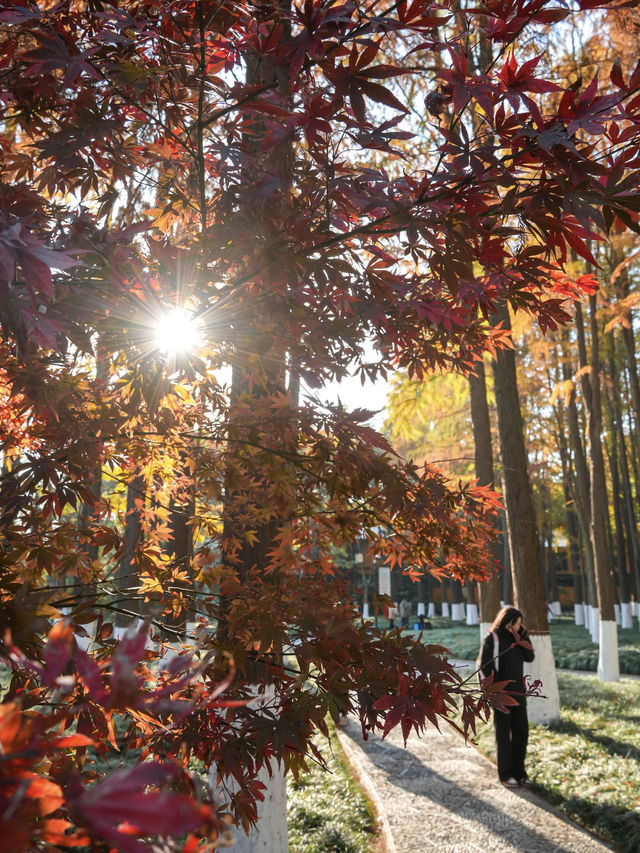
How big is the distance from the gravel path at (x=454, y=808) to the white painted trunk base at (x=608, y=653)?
17.7 ft

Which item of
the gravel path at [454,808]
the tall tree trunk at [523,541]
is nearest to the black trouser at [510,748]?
the gravel path at [454,808]

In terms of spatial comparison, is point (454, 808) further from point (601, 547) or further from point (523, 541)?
point (601, 547)

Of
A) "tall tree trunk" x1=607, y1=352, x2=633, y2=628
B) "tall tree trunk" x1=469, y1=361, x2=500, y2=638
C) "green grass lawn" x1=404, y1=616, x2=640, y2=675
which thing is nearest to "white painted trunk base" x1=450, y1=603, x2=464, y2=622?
"green grass lawn" x1=404, y1=616, x2=640, y2=675

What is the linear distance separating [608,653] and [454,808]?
7649 mm

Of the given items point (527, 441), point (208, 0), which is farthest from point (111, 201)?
point (527, 441)

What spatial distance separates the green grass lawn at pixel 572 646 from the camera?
15398mm

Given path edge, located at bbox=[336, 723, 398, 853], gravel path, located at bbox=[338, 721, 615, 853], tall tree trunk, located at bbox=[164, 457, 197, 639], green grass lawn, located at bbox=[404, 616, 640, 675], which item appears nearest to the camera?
tall tree trunk, located at bbox=[164, 457, 197, 639]

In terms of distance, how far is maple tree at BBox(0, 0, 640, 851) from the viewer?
5.40ft

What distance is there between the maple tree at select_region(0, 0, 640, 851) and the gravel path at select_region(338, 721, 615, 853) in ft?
9.64

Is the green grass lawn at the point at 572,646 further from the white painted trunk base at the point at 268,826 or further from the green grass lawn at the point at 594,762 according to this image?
the white painted trunk base at the point at 268,826

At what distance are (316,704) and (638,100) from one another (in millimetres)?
1987

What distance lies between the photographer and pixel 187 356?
2.24 m

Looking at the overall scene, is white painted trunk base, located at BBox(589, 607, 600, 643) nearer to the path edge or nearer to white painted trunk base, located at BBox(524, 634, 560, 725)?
white painted trunk base, located at BBox(524, 634, 560, 725)

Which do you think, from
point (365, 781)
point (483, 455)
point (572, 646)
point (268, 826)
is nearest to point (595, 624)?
point (572, 646)
